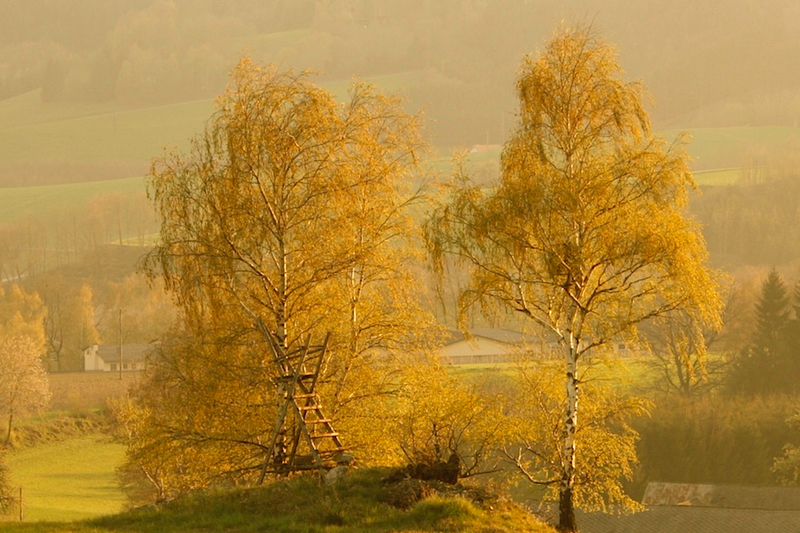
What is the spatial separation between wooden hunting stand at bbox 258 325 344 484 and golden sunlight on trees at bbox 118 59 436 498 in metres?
0.73

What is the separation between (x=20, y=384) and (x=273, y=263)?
71.4 meters

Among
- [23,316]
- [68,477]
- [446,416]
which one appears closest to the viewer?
[446,416]

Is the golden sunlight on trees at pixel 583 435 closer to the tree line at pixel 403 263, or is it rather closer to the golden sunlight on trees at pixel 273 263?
the tree line at pixel 403 263

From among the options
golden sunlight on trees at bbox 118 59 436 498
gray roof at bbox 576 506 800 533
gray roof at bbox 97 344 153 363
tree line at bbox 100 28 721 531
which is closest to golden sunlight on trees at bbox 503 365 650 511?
tree line at bbox 100 28 721 531

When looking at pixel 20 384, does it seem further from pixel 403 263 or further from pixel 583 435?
pixel 583 435

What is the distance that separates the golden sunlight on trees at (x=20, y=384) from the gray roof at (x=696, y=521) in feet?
198

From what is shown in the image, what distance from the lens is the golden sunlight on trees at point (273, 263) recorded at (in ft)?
104

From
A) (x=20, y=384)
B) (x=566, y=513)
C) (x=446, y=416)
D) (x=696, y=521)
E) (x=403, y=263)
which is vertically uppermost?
(x=403, y=263)

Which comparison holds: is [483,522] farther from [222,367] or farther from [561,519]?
[222,367]

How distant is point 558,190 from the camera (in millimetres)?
28641

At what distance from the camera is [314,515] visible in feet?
74.6

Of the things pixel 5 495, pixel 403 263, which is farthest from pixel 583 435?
pixel 5 495

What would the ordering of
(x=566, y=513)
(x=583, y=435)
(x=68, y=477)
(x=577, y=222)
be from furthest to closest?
1. (x=68, y=477)
2. (x=583, y=435)
3. (x=577, y=222)
4. (x=566, y=513)

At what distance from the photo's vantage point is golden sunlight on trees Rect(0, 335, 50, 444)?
3777 inches
